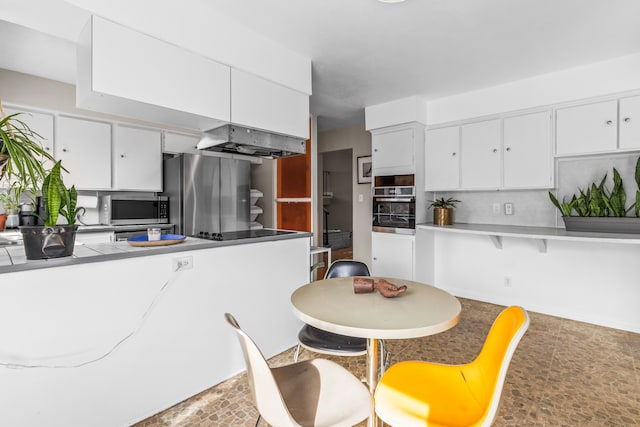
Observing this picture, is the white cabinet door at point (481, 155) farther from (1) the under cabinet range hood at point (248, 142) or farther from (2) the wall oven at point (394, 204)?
(1) the under cabinet range hood at point (248, 142)

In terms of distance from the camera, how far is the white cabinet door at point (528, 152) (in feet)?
11.0

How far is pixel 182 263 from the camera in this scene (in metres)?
1.96

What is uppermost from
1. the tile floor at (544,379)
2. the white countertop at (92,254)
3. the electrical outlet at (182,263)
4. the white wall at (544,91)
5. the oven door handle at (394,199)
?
the white wall at (544,91)

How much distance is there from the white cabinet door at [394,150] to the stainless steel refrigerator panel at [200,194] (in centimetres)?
216

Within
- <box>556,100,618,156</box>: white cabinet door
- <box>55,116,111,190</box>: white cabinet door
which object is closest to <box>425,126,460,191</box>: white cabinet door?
<box>556,100,618,156</box>: white cabinet door

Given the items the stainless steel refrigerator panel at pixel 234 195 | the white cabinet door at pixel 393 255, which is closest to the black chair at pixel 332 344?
the white cabinet door at pixel 393 255

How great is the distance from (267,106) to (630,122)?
10.8 ft

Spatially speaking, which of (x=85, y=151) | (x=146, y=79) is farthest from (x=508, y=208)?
(x=85, y=151)

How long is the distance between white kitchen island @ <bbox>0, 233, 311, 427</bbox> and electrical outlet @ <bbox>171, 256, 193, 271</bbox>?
14 millimetres

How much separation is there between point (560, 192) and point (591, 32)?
5.23 feet

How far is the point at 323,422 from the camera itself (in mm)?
1115

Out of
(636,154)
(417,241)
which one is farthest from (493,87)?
(417,241)

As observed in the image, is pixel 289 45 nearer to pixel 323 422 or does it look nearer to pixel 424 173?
pixel 424 173

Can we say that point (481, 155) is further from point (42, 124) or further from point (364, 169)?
point (42, 124)
